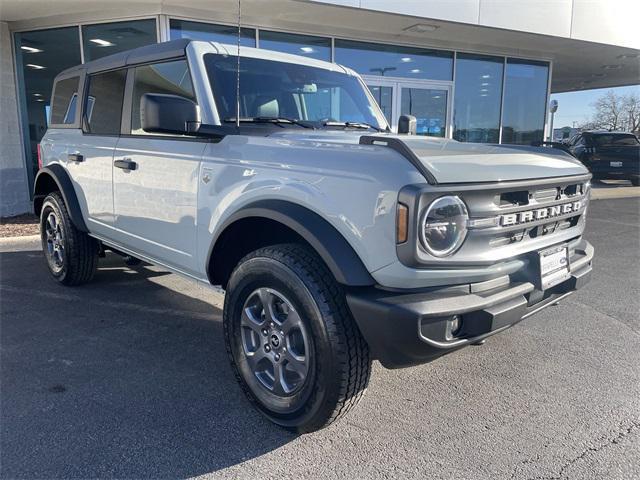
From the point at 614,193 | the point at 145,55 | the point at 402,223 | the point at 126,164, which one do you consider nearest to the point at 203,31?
the point at 145,55

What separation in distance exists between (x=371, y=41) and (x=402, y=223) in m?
9.84

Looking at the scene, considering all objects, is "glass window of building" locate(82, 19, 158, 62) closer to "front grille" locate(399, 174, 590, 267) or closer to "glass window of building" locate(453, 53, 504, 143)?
"glass window of building" locate(453, 53, 504, 143)

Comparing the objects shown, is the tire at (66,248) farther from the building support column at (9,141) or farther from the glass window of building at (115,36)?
the building support column at (9,141)

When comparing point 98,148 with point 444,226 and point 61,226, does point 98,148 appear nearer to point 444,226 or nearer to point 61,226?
point 61,226

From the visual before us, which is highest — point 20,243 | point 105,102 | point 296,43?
point 296,43

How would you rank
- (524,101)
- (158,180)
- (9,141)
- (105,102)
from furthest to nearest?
1. (524,101)
2. (9,141)
3. (105,102)
4. (158,180)

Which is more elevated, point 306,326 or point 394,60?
point 394,60

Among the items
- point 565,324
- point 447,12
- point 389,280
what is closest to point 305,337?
point 389,280

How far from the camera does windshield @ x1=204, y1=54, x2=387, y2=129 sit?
3.25m

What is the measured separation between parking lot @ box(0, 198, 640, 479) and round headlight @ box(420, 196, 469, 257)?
3.34 ft

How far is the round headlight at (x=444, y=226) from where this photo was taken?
2.12m

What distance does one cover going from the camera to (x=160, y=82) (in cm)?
360

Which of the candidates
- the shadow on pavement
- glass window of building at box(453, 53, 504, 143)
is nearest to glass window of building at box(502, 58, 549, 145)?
glass window of building at box(453, 53, 504, 143)

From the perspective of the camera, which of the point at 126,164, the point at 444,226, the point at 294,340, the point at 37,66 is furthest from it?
the point at 37,66
